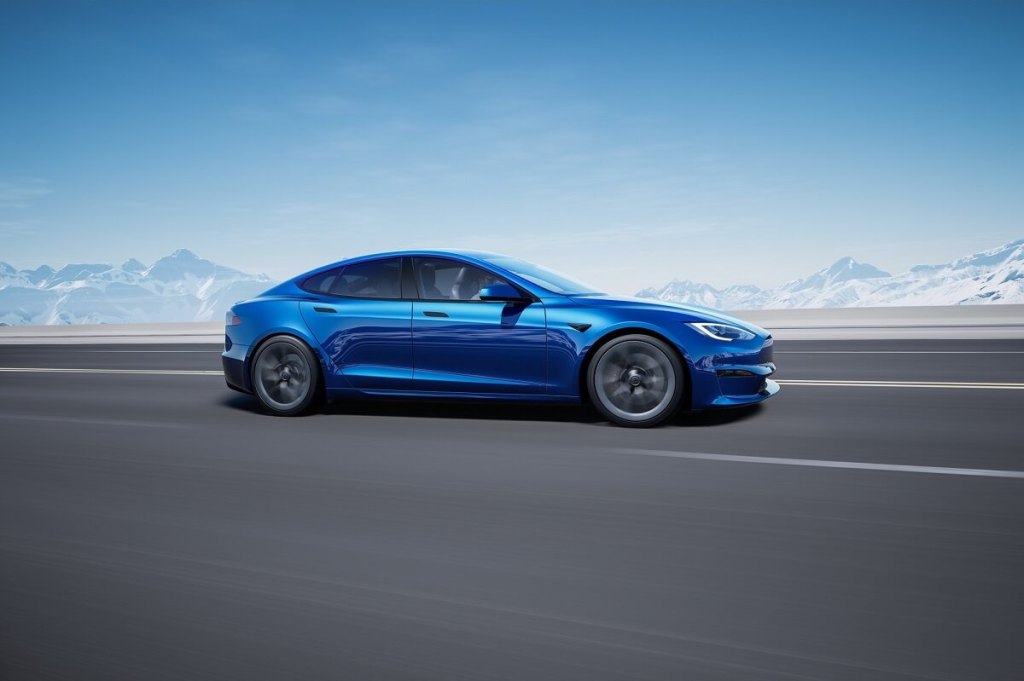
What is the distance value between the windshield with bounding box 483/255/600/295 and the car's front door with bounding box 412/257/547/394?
248 millimetres

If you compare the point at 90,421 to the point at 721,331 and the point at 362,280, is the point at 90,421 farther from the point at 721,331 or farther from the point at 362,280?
the point at 721,331

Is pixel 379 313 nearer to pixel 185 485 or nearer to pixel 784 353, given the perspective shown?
pixel 185 485

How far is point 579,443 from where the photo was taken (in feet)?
20.3

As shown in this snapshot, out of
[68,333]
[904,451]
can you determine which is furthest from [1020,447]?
[68,333]

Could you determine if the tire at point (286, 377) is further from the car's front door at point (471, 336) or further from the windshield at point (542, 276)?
the windshield at point (542, 276)

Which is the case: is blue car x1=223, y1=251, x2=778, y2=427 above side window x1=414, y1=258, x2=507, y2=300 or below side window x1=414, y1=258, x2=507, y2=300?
below

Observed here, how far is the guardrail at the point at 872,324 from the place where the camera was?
17812 millimetres

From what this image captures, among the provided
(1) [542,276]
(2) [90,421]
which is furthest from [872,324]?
(2) [90,421]

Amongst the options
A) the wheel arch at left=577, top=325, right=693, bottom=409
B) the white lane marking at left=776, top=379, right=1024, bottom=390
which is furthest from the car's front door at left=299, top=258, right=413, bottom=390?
the white lane marking at left=776, top=379, right=1024, bottom=390

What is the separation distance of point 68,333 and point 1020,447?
26761 mm

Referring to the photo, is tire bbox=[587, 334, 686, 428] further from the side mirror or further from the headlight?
the side mirror

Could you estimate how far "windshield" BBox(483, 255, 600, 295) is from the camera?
7.31 m

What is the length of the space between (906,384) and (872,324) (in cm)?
1163

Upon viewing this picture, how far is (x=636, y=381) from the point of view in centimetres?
676
